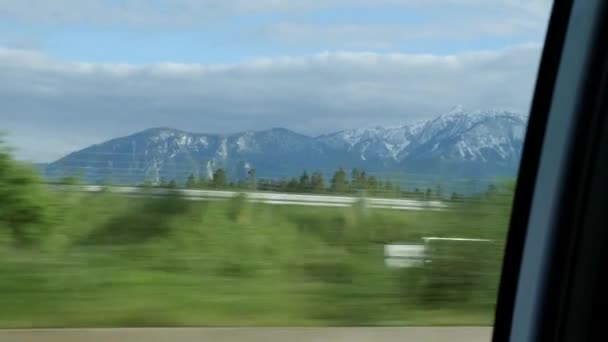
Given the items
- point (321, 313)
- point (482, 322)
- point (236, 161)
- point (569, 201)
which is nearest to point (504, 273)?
point (569, 201)

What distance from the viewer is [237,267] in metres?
5.82

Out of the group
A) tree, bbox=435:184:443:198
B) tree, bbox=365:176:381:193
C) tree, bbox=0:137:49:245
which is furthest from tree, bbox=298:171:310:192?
tree, bbox=0:137:49:245

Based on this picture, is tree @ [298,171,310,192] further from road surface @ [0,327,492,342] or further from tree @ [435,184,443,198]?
road surface @ [0,327,492,342]

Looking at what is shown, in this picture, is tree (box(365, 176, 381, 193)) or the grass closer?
the grass

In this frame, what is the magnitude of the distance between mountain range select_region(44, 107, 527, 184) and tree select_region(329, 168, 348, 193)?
92 mm

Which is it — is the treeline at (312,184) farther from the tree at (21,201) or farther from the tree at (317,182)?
the tree at (21,201)

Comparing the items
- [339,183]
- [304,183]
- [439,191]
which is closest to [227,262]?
[304,183]

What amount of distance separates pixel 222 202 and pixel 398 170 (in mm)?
1227

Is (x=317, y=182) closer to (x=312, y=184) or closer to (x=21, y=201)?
(x=312, y=184)

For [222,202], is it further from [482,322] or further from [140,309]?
[482,322]

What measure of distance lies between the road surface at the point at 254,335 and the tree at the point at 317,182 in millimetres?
1169

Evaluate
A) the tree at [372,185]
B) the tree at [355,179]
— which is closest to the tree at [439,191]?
the tree at [372,185]

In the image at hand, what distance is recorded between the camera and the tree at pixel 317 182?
19.9 feet

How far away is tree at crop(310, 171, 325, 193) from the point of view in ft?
19.9
